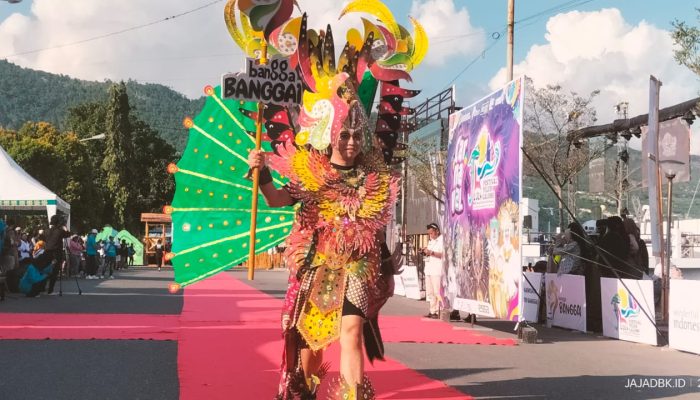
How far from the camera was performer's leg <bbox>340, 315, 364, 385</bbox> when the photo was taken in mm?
4887

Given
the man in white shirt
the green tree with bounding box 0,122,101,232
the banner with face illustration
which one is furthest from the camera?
the green tree with bounding box 0,122,101,232

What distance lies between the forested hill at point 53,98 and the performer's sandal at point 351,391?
150 m

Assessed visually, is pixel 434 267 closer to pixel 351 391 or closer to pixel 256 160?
pixel 256 160

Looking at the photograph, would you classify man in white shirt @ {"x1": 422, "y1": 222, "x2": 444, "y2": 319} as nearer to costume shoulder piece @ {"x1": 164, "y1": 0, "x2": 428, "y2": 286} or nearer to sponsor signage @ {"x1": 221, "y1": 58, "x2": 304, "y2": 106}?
costume shoulder piece @ {"x1": 164, "y1": 0, "x2": 428, "y2": 286}

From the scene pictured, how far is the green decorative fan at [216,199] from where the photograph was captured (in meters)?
6.48

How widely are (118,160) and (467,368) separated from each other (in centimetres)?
7376

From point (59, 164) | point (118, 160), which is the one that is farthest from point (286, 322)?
point (118, 160)

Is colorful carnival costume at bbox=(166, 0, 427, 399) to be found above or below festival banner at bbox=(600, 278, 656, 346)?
above

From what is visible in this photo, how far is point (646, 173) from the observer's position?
12703mm

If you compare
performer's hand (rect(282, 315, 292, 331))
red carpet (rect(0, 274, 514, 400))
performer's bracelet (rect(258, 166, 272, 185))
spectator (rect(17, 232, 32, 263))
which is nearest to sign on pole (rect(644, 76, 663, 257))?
red carpet (rect(0, 274, 514, 400))

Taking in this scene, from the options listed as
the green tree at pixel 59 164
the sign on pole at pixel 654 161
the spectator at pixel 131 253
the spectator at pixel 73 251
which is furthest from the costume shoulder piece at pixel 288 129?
the green tree at pixel 59 164

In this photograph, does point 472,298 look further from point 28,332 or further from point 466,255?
point 28,332

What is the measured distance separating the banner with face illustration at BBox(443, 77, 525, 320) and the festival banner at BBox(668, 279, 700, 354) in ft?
6.61

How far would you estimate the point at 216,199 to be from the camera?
21.8 feet
